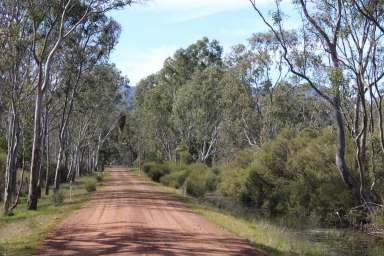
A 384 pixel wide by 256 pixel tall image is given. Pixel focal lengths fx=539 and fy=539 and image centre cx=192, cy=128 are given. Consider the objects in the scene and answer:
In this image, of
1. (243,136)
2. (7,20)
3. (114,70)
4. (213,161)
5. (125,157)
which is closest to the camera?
(7,20)

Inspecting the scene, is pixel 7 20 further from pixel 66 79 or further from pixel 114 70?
pixel 114 70

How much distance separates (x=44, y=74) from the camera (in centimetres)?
3192

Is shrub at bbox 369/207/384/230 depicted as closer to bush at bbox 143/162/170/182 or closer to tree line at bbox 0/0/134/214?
tree line at bbox 0/0/134/214

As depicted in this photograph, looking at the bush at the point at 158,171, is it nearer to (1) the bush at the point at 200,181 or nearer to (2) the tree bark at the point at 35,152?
(1) the bush at the point at 200,181

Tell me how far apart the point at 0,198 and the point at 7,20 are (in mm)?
16571

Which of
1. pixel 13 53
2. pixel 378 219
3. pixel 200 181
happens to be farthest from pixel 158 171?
pixel 378 219

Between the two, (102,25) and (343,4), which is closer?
(343,4)

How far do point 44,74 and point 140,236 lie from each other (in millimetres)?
18759

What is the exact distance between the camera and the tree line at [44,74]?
91.1 ft

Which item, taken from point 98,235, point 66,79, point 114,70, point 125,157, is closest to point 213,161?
point 114,70

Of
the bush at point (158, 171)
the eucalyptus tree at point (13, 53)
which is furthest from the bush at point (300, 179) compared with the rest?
the bush at point (158, 171)

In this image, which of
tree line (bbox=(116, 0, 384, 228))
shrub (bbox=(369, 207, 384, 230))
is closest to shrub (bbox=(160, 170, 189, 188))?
tree line (bbox=(116, 0, 384, 228))

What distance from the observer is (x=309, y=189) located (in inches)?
1258

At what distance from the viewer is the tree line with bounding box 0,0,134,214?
2778 cm
